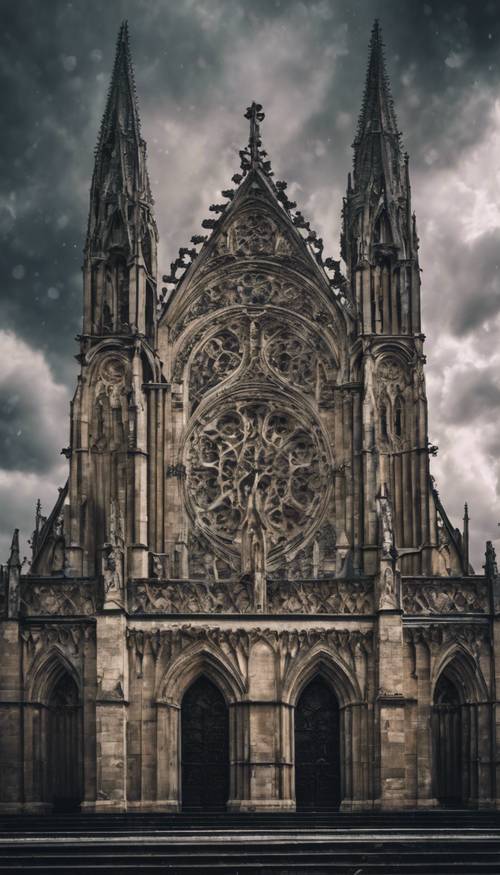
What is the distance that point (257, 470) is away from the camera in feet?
132

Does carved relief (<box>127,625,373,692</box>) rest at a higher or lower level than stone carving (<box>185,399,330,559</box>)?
lower

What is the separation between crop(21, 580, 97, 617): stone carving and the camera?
3725 centimetres

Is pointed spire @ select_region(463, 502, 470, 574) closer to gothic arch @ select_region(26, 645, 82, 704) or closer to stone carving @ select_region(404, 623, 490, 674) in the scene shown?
stone carving @ select_region(404, 623, 490, 674)

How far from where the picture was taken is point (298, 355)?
4147 cm

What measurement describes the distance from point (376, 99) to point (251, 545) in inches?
569

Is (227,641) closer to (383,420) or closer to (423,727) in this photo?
(423,727)

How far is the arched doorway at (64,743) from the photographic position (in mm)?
37094

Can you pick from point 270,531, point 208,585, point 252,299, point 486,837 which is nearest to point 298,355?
point 252,299

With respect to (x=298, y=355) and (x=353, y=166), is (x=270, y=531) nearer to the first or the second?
(x=298, y=355)

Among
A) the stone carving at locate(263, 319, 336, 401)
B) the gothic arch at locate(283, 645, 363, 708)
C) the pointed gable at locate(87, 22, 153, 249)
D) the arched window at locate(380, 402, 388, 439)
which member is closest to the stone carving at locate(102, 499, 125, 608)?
the gothic arch at locate(283, 645, 363, 708)

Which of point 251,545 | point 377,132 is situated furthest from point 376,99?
point 251,545

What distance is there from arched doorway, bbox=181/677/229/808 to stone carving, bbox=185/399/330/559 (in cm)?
449

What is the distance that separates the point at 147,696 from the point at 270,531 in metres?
6.19

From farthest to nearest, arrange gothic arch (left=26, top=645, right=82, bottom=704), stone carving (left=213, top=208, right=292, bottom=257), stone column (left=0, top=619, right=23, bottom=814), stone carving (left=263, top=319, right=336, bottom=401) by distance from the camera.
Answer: stone carving (left=213, top=208, right=292, bottom=257) < stone carving (left=263, top=319, right=336, bottom=401) < gothic arch (left=26, top=645, right=82, bottom=704) < stone column (left=0, top=619, right=23, bottom=814)
